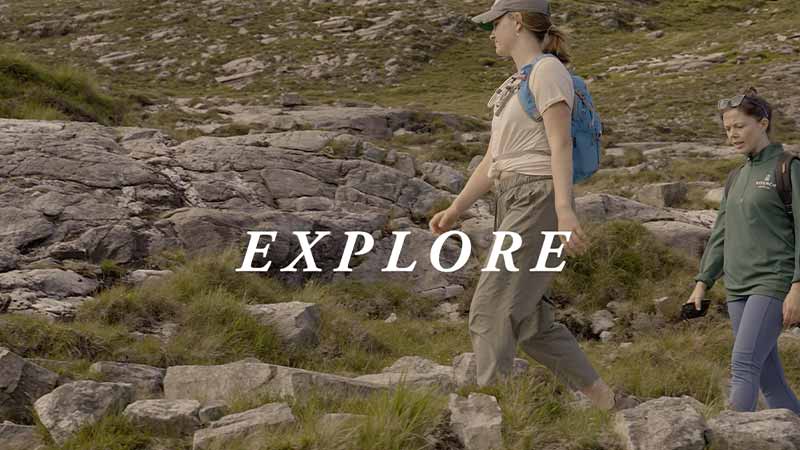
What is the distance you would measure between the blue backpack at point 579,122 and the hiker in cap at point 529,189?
0.02m

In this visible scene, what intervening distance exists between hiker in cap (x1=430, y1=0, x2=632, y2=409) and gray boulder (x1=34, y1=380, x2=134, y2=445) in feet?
5.54

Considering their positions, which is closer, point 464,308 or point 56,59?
point 464,308

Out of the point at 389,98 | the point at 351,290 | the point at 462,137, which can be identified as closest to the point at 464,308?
the point at 351,290

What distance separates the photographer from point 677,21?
57.5 m

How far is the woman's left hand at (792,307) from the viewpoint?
3910 millimetres

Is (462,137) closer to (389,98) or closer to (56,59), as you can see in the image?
(389,98)

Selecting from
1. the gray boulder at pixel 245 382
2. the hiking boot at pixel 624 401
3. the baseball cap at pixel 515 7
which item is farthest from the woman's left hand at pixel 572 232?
the hiking boot at pixel 624 401

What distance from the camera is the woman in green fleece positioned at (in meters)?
4.08

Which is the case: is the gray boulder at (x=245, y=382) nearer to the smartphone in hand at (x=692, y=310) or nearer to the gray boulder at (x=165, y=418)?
the gray boulder at (x=165, y=418)

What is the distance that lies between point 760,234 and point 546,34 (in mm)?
1492

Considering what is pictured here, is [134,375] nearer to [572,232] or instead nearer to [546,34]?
[572,232]

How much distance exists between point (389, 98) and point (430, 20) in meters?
16.9

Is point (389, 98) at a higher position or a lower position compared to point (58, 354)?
lower

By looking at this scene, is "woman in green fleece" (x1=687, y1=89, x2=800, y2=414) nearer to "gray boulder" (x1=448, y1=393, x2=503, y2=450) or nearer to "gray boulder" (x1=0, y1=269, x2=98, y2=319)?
"gray boulder" (x1=448, y1=393, x2=503, y2=450)
